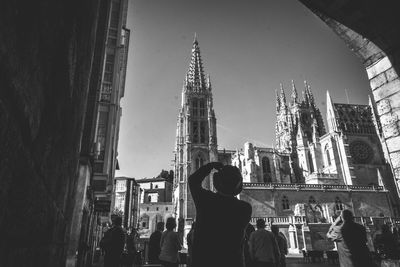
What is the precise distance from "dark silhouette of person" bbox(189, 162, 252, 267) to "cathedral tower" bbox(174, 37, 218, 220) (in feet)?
113

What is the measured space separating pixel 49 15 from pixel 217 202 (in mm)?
1743

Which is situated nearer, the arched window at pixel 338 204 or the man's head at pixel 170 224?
the man's head at pixel 170 224

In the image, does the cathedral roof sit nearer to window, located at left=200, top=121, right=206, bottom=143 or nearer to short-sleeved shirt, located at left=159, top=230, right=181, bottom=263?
window, located at left=200, top=121, right=206, bottom=143

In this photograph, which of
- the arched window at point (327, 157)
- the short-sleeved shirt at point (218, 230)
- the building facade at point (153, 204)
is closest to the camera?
the short-sleeved shirt at point (218, 230)

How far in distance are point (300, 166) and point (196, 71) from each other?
91.0 feet

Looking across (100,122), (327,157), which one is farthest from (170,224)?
(327,157)

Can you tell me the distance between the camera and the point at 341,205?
3155 centimetres

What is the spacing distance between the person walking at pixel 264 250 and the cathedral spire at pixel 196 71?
46.1m

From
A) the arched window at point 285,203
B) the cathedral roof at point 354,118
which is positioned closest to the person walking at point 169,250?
the arched window at point 285,203

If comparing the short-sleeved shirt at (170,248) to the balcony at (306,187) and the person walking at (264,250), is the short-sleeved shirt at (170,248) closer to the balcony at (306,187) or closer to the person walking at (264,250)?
the person walking at (264,250)

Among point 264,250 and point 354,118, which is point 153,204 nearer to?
point 354,118

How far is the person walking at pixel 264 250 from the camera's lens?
4805 millimetres

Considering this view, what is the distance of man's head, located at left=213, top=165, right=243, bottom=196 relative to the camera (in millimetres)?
2189

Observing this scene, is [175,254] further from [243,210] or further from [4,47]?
[4,47]
